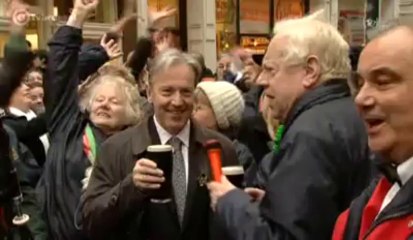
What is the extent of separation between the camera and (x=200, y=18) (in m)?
16.7

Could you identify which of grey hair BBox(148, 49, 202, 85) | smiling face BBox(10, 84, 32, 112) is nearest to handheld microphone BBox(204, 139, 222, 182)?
grey hair BBox(148, 49, 202, 85)

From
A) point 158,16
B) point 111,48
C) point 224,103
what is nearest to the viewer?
point 224,103

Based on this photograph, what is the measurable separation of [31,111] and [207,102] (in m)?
2.16

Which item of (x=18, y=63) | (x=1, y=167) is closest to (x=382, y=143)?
(x=18, y=63)

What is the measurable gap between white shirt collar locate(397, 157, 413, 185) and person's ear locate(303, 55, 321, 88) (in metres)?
0.84

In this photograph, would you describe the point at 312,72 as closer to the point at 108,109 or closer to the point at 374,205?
the point at 374,205

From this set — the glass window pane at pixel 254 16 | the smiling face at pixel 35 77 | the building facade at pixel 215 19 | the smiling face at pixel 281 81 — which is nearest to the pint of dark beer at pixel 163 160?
the smiling face at pixel 281 81

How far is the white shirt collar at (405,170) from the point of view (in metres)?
2.25

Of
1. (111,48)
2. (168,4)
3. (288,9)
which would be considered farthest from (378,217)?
Answer: (288,9)

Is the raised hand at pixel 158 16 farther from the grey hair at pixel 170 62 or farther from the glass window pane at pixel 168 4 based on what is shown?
the glass window pane at pixel 168 4

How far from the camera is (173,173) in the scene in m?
3.78

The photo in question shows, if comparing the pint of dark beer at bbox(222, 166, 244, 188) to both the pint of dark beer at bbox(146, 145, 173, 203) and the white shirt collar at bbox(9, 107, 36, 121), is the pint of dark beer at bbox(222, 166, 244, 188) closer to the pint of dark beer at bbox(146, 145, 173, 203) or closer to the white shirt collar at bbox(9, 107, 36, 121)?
the pint of dark beer at bbox(146, 145, 173, 203)

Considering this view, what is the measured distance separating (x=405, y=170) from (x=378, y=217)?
0.48ft

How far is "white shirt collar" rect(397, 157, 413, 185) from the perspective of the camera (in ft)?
7.39
